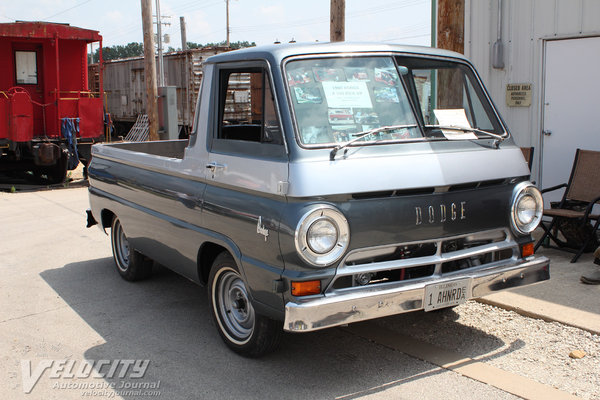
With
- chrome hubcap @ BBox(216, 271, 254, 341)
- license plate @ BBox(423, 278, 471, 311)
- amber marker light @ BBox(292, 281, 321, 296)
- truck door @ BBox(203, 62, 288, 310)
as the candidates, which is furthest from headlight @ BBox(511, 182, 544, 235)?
chrome hubcap @ BBox(216, 271, 254, 341)

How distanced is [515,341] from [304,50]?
2623mm

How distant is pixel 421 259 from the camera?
411 centimetres

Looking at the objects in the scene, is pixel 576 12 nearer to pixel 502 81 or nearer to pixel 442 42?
pixel 502 81

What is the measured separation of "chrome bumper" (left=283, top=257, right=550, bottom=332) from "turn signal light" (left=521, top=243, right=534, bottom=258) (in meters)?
0.33

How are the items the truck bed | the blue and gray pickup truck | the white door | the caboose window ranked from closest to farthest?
the blue and gray pickup truck
the truck bed
the white door
the caboose window

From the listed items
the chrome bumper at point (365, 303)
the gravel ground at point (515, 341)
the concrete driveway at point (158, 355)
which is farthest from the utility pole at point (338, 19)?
the chrome bumper at point (365, 303)

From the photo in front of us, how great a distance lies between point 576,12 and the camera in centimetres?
771

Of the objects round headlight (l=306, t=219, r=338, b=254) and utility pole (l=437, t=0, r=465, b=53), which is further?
utility pole (l=437, t=0, r=465, b=53)

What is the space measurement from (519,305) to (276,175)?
2680mm

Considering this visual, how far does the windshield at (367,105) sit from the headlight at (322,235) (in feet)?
1.64

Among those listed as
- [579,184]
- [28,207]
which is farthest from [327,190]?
[28,207]

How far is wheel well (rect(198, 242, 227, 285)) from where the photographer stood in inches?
188

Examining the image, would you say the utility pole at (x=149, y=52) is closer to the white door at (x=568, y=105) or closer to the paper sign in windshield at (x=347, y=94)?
the white door at (x=568, y=105)

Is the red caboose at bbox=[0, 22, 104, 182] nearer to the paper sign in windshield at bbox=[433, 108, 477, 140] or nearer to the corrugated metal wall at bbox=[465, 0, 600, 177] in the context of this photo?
the corrugated metal wall at bbox=[465, 0, 600, 177]
